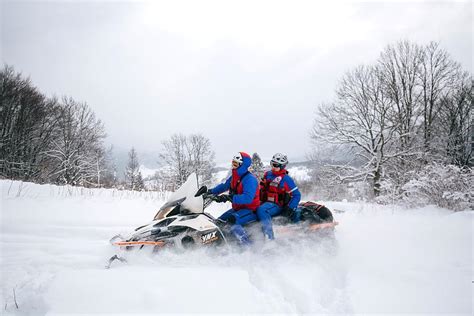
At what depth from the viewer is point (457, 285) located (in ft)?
11.8

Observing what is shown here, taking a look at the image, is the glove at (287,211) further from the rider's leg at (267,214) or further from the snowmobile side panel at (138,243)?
the snowmobile side panel at (138,243)

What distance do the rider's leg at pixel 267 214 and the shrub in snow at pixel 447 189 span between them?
7005 mm

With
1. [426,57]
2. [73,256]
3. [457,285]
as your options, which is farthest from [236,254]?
[426,57]

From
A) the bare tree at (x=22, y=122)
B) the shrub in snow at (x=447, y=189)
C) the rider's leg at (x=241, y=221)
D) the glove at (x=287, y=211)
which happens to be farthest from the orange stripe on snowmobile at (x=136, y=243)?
the bare tree at (x=22, y=122)

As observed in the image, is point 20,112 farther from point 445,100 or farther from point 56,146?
point 445,100

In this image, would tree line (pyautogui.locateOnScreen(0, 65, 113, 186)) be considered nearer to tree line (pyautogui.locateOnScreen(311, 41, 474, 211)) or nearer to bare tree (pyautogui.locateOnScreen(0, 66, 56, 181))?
bare tree (pyautogui.locateOnScreen(0, 66, 56, 181))

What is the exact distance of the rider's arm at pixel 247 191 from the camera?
4568 mm

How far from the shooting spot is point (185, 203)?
14.4 ft

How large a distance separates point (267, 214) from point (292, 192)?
73 centimetres

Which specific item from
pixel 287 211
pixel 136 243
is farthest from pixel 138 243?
pixel 287 211

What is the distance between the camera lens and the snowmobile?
12.8 ft

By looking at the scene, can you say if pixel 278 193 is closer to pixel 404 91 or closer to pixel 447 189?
pixel 447 189

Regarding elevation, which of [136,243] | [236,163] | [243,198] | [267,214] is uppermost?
[236,163]

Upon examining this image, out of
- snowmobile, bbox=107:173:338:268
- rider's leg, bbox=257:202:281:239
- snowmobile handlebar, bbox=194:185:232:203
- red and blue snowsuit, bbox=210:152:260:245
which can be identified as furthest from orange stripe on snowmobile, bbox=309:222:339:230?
snowmobile handlebar, bbox=194:185:232:203
